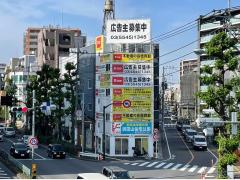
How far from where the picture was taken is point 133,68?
191 feet

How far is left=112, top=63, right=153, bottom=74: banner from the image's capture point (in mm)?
58312

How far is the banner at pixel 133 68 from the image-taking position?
58.3 m

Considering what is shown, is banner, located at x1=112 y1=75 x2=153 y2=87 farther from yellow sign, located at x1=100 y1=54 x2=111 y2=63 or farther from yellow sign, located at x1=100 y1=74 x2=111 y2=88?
yellow sign, located at x1=100 y1=54 x2=111 y2=63

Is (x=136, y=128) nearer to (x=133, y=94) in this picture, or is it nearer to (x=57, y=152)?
(x=133, y=94)

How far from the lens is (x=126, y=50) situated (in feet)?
195

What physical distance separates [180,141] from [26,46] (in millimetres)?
95673

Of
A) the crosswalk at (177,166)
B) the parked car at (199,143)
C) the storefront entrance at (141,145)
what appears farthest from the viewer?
the parked car at (199,143)

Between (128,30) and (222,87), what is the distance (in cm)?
3171

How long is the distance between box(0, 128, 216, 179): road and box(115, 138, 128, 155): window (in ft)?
15.4

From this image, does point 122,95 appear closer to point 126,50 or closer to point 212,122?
point 126,50

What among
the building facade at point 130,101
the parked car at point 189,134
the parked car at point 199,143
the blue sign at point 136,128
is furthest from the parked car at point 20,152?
the parked car at point 189,134

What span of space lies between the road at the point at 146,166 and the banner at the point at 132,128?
4.37 meters

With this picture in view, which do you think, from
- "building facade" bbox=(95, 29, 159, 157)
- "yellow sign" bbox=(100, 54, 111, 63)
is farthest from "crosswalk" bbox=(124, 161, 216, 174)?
"yellow sign" bbox=(100, 54, 111, 63)

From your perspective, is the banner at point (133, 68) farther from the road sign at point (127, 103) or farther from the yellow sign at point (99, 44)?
the yellow sign at point (99, 44)
